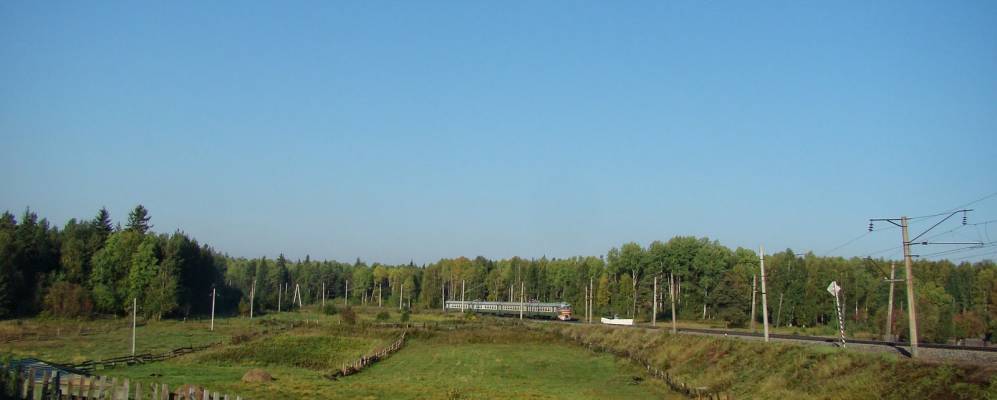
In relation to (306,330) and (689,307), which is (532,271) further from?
(306,330)

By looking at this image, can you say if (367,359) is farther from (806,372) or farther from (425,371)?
(806,372)

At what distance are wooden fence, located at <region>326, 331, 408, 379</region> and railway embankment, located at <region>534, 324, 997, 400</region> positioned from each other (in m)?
20.0

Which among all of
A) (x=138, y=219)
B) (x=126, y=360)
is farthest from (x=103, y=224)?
(x=126, y=360)

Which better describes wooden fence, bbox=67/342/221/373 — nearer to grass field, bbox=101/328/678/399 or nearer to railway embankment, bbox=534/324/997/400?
grass field, bbox=101/328/678/399

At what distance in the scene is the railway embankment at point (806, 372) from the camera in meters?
24.9

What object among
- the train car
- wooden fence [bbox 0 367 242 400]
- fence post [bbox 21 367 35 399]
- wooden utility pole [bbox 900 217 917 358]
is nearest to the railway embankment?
wooden utility pole [bbox 900 217 917 358]

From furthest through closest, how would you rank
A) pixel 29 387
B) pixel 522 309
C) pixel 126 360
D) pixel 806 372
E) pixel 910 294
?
pixel 522 309
pixel 126 360
pixel 910 294
pixel 806 372
pixel 29 387

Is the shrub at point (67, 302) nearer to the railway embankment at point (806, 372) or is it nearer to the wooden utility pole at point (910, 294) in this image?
the railway embankment at point (806, 372)

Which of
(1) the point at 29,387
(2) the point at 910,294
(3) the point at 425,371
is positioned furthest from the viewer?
(3) the point at 425,371

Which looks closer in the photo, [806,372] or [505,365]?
[806,372]

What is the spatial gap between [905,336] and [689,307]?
51.2 metres

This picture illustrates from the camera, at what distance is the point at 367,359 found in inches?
2141

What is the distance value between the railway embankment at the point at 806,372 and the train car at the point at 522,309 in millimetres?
62222

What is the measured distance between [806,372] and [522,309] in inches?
3644
